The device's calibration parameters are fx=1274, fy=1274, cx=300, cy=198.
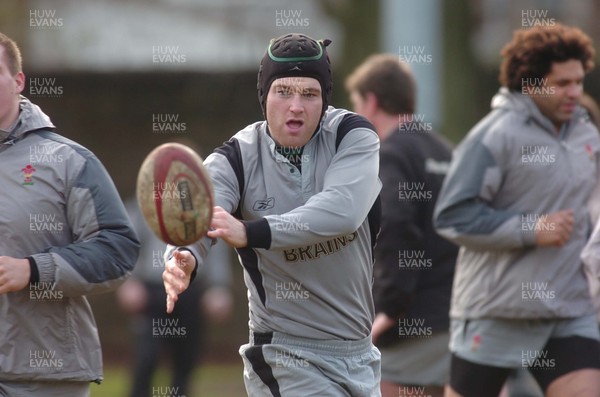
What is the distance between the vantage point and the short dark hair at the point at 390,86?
809 centimetres

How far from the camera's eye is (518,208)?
6969 millimetres

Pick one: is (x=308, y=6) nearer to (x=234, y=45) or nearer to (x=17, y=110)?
(x=234, y=45)

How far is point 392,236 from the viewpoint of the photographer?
25.0 feet

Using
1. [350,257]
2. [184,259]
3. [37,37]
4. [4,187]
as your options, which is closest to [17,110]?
[4,187]

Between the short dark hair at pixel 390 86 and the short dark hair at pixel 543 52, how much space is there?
937 mm

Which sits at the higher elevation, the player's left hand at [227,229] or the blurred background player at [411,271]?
the player's left hand at [227,229]

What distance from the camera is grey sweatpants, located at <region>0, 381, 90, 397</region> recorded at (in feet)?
17.9

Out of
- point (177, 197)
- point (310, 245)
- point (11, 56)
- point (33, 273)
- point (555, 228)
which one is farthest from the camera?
point (555, 228)

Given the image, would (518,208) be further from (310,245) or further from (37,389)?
(37,389)

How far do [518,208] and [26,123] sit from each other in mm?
2766

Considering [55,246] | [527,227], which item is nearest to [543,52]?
[527,227]

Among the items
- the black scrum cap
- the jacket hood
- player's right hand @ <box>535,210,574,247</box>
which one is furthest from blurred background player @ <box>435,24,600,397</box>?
the jacket hood

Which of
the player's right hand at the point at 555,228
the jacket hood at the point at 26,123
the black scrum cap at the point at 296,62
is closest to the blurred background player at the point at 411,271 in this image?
the player's right hand at the point at 555,228

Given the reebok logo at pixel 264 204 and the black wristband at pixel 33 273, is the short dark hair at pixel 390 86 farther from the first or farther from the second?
the black wristband at pixel 33 273
